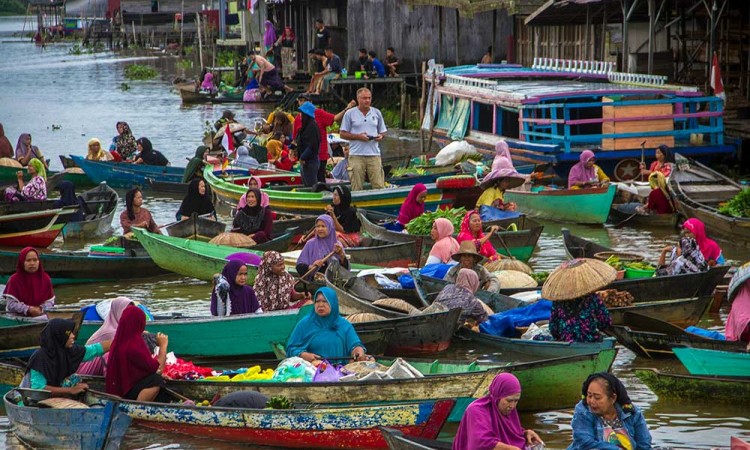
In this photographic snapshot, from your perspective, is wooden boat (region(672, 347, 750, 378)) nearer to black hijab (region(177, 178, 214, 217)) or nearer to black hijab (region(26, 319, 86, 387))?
black hijab (region(26, 319, 86, 387))

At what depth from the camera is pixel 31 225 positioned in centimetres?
1633

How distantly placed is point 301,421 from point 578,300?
243 cm

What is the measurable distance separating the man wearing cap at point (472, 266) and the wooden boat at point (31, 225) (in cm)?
685

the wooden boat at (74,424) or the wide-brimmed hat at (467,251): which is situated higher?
the wide-brimmed hat at (467,251)

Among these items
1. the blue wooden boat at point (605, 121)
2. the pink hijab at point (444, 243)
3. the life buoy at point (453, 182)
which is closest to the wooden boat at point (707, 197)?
the blue wooden boat at point (605, 121)

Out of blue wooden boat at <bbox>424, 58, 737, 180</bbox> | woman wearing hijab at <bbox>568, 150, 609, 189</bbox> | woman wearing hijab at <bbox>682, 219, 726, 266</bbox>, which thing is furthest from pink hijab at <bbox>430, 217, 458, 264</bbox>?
blue wooden boat at <bbox>424, 58, 737, 180</bbox>

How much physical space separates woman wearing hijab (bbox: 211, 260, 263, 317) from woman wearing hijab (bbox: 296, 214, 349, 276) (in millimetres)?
1669

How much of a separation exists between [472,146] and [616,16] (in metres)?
5.71

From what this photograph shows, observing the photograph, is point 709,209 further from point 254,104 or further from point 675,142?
point 254,104

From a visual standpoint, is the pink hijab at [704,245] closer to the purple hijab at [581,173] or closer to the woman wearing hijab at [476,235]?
the woman wearing hijab at [476,235]

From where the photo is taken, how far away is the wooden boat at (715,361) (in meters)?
9.03

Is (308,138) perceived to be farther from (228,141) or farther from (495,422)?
(495,422)

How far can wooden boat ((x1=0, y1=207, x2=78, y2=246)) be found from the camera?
1614cm

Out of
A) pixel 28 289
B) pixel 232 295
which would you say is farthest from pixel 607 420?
pixel 28 289
